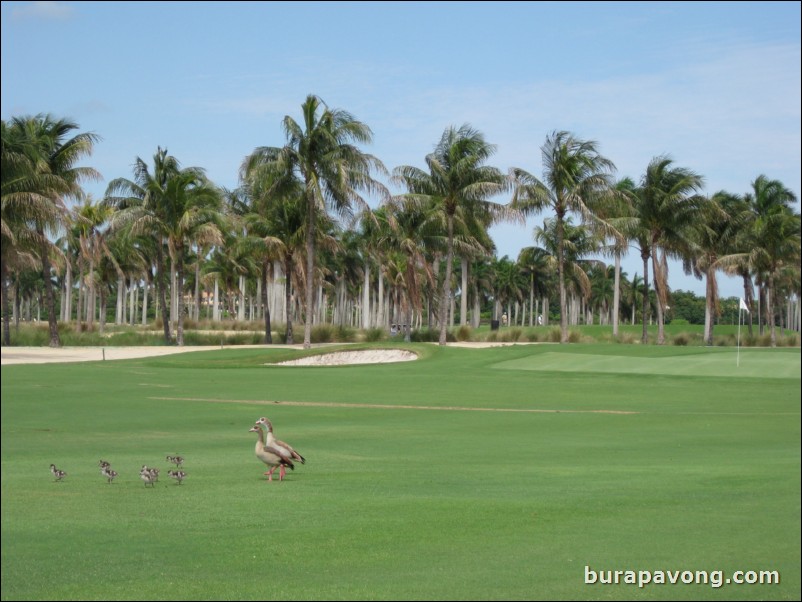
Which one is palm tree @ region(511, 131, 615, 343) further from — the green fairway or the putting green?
the green fairway

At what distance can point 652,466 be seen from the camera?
14766mm

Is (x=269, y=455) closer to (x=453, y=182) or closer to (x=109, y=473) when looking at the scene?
(x=109, y=473)

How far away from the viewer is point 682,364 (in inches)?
1534

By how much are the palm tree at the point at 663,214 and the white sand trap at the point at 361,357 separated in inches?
831

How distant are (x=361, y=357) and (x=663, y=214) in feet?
81.1

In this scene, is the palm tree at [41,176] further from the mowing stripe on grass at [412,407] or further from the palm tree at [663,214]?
the palm tree at [663,214]

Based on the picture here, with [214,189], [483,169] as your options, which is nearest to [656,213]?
[483,169]

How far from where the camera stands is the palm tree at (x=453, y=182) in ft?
192

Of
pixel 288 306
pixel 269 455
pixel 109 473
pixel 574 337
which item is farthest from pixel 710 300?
pixel 109 473

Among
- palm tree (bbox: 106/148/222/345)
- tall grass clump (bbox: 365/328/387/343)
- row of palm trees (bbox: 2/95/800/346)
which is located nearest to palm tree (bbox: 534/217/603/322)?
row of palm trees (bbox: 2/95/800/346)

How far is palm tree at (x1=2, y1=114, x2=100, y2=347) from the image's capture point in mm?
47562

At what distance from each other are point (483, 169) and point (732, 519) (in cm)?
5006

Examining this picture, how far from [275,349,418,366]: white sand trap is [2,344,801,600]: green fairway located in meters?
19.6

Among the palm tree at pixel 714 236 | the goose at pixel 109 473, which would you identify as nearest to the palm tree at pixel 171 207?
the palm tree at pixel 714 236
